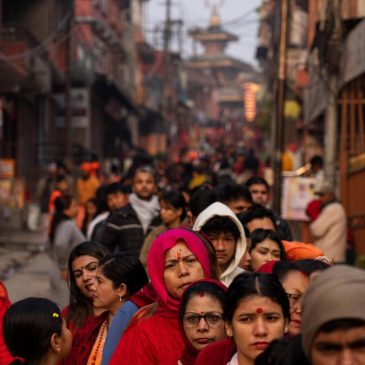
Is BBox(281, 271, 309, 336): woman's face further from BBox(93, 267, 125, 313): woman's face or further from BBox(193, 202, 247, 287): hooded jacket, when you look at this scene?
BBox(93, 267, 125, 313): woman's face

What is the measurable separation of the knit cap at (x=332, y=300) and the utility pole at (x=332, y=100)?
15.0 m

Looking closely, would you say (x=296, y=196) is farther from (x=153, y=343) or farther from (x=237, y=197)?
(x=153, y=343)

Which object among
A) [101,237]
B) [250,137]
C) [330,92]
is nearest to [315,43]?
[330,92]

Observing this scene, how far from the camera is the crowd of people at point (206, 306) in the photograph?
3.11m

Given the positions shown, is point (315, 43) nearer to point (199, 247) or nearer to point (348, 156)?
point (348, 156)

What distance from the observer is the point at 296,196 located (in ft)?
62.1

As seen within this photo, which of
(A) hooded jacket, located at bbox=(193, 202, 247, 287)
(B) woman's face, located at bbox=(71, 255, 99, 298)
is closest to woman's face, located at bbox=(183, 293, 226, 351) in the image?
(A) hooded jacket, located at bbox=(193, 202, 247, 287)

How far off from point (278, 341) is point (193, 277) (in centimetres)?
193

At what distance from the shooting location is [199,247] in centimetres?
547

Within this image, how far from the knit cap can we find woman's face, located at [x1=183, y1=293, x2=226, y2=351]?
5.99ft

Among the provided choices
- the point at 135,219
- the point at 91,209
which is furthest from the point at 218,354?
the point at 91,209

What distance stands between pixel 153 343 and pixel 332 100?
13.6 meters

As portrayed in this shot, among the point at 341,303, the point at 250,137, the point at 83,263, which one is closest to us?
the point at 341,303

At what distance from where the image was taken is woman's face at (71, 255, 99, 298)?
707cm
